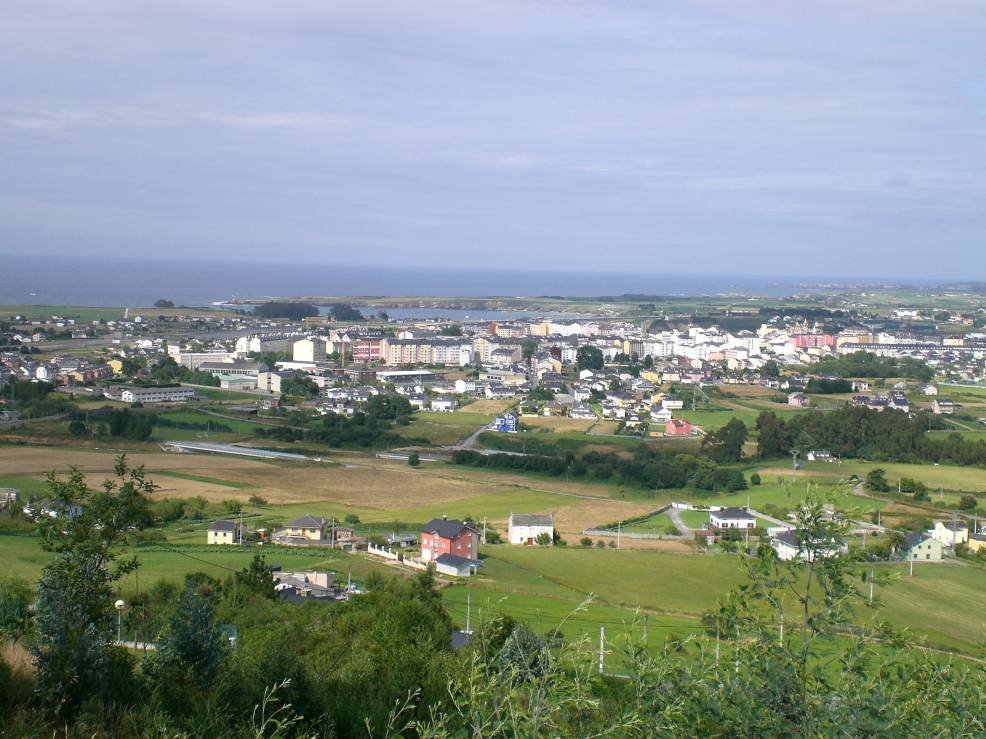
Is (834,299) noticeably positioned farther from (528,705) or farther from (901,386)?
(528,705)

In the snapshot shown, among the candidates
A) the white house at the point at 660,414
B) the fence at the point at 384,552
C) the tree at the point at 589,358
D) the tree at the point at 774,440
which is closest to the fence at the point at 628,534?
the fence at the point at 384,552

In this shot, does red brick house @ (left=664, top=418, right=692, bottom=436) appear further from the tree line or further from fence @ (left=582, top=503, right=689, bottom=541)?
fence @ (left=582, top=503, right=689, bottom=541)

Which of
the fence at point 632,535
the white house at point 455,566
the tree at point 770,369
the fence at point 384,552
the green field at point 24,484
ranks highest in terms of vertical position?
the tree at point 770,369

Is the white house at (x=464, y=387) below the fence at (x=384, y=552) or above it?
above

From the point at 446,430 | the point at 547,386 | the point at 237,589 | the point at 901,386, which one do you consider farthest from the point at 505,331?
the point at 237,589

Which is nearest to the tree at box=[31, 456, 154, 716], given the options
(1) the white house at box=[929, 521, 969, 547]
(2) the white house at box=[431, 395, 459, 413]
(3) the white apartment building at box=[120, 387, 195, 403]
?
(1) the white house at box=[929, 521, 969, 547]

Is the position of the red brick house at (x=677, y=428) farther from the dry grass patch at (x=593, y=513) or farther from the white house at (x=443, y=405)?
the dry grass patch at (x=593, y=513)
